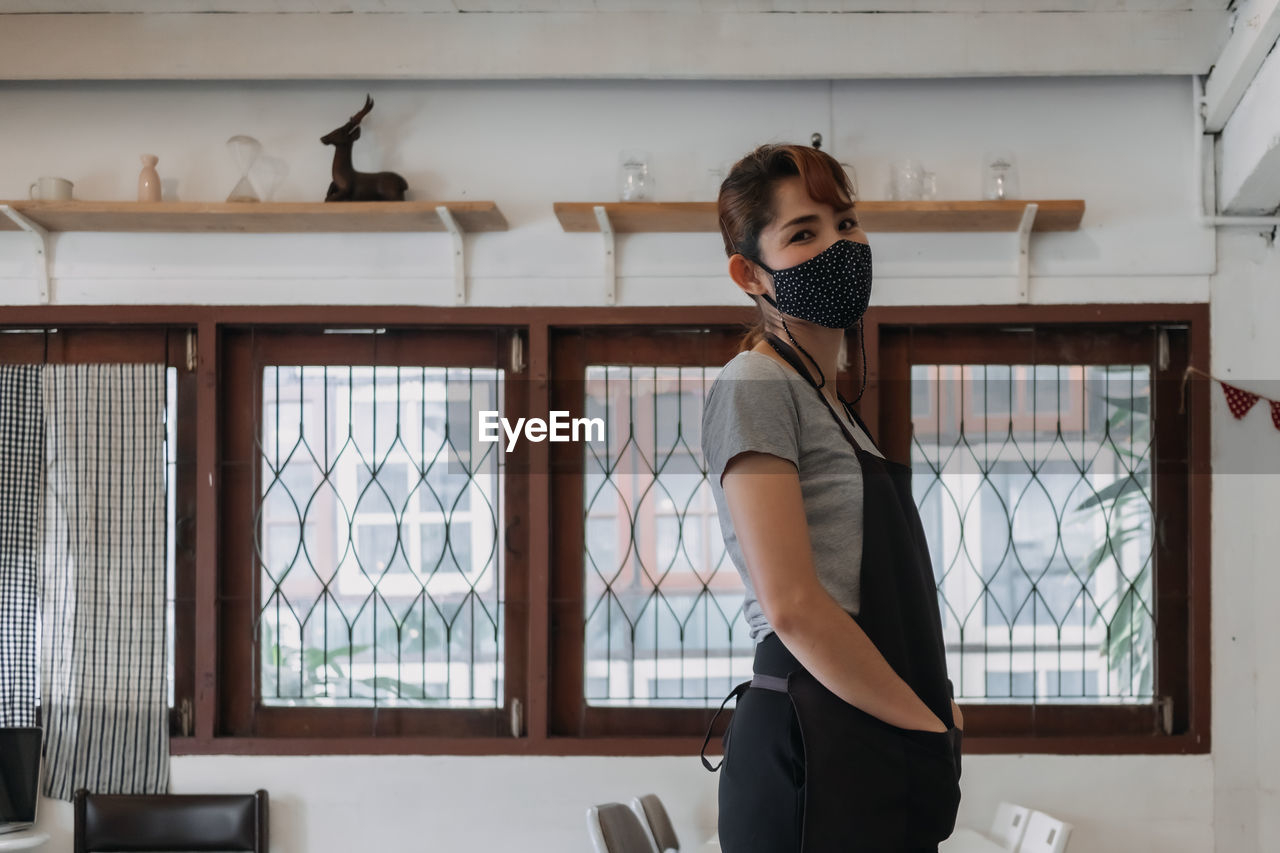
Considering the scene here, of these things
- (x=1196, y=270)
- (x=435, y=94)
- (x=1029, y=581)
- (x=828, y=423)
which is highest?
(x=435, y=94)

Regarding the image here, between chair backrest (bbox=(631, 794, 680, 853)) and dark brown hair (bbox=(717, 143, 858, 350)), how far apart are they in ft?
5.42

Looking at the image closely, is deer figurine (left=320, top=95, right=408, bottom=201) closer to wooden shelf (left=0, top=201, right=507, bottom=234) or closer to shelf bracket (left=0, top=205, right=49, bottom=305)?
wooden shelf (left=0, top=201, right=507, bottom=234)

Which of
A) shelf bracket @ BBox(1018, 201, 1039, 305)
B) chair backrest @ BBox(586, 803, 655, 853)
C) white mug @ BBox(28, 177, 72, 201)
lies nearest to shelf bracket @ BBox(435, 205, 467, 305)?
white mug @ BBox(28, 177, 72, 201)

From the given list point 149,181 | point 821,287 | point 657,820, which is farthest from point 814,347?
point 149,181

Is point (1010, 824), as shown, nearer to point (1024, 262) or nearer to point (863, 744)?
point (1024, 262)

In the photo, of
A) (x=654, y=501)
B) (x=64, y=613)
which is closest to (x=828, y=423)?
(x=654, y=501)

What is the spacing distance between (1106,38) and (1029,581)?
1386 mm

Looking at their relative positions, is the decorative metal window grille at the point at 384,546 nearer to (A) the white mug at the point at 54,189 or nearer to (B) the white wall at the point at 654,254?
(B) the white wall at the point at 654,254

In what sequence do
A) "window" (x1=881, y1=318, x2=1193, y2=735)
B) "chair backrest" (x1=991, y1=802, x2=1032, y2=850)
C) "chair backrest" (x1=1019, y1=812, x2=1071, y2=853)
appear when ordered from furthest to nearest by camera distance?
"window" (x1=881, y1=318, x2=1193, y2=735) < "chair backrest" (x1=991, y1=802, x2=1032, y2=850) < "chair backrest" (x1=1019, y1=812, x2=1071, y2=853)

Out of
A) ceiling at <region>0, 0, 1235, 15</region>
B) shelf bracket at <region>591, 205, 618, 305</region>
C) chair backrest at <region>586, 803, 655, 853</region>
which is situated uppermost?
ceiling at <region>0, 0, 1235, 15</region>

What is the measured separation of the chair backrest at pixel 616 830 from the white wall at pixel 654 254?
15.5 inches

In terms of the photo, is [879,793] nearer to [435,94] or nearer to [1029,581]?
[1029,581]

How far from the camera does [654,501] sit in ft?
9.28

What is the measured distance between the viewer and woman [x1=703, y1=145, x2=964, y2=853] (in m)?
0.92
